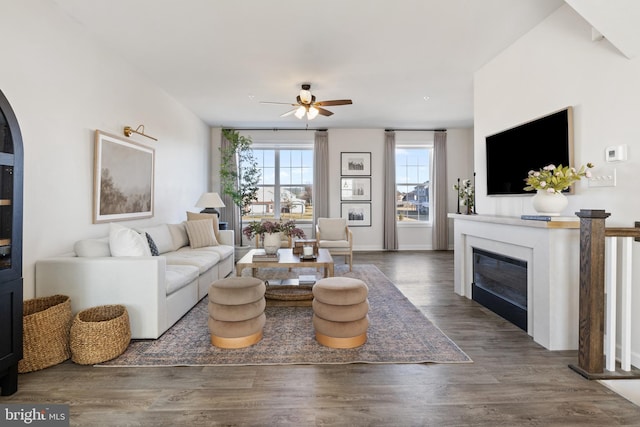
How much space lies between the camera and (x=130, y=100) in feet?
13.2

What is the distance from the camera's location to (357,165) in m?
7.54

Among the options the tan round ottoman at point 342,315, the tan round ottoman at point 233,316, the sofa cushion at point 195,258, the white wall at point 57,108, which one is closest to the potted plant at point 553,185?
the tan round ottoman at point 342,315

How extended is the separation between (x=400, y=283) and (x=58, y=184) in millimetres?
4027

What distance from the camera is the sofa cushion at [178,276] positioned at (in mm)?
2926

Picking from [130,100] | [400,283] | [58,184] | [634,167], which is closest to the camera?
[634,167]

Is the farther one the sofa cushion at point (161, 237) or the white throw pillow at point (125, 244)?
the sofa cushion at point (161, 237)

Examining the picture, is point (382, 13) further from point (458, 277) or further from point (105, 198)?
point (105, 198)

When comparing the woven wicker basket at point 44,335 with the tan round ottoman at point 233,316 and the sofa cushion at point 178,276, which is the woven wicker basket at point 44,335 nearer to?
the sofa cushion at point 178,276

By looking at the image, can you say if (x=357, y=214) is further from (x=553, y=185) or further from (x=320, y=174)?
(x=553, y=185)

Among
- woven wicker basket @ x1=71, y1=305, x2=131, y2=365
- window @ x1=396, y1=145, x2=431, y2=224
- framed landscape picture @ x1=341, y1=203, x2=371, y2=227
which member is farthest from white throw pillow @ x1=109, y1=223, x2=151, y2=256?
window @ x1=396, y1=145, x2=431, y2=224

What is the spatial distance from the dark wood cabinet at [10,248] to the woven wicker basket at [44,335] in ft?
0.66

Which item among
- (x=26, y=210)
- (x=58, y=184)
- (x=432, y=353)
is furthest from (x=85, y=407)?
(x=432, y=353)

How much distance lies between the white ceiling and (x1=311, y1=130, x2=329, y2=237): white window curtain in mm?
2126

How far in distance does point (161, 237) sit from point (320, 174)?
401cm
